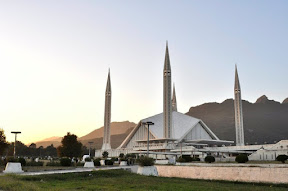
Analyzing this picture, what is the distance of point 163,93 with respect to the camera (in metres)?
56.7

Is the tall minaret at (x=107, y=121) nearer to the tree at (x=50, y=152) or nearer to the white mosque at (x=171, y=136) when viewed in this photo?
the white mosque at (x=171, y=136)

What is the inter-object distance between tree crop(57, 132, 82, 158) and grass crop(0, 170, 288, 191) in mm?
25706

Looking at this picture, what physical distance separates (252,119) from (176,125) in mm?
89368

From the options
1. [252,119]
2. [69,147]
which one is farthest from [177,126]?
[252,119]

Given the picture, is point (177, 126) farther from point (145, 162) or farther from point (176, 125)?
point (145, 162)

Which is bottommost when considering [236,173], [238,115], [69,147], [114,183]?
[114,183]

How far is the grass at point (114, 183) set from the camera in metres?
11.8

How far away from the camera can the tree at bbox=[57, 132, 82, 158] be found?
4250cm

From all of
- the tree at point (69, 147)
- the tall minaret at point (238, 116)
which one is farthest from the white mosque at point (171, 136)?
the tree at point (69, 147)

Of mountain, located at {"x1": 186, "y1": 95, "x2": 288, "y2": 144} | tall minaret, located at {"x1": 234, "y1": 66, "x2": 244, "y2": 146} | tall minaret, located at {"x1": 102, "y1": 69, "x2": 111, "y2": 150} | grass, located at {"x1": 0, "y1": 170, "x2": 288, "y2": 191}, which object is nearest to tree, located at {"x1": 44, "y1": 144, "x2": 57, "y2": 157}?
tall minaret, located at {"x1": 102, "y1": 69, "x2": 111, "y2": 150}

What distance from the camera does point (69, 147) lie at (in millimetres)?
42719

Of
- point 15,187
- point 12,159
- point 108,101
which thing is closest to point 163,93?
point 108,101

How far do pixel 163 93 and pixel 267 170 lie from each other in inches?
1669

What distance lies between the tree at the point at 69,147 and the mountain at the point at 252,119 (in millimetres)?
83205
